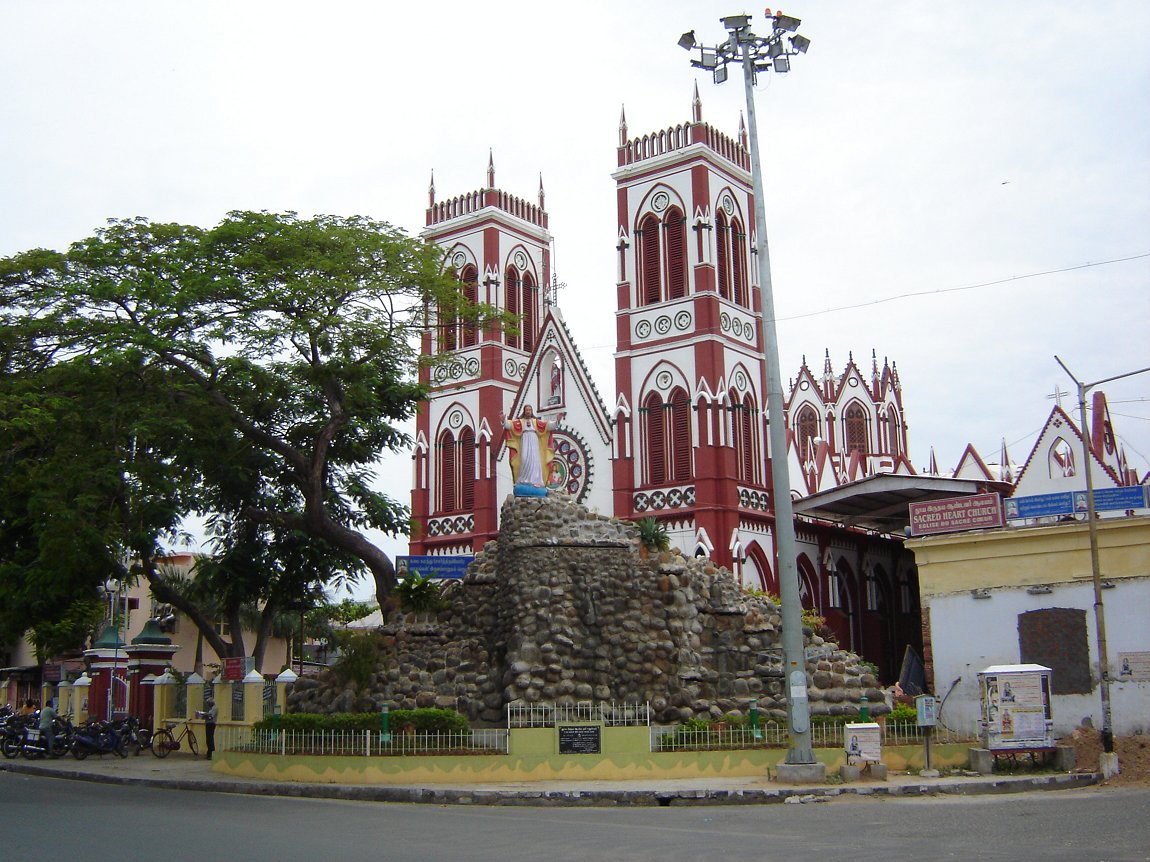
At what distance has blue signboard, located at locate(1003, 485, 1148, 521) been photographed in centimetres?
2095

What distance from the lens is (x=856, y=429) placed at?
185ft

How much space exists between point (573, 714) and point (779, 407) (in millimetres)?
6826

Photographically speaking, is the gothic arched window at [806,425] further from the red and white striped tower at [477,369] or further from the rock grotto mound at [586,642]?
the rock grotto mound at [586,642]

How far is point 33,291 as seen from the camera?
75.4 feet

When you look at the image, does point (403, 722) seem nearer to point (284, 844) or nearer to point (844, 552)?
point (284, 844)

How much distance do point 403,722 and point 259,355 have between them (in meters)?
8.22

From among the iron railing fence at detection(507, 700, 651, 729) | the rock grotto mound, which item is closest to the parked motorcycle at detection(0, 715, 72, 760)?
the rock grotto mound

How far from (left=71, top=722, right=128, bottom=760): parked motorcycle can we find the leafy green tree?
10.2 feet

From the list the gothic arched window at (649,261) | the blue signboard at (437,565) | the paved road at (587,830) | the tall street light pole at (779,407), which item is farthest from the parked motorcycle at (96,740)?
the gothic arched window at (649,261)

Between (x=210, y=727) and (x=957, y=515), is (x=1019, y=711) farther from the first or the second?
(x=210, y=727)

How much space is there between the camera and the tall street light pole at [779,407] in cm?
1623

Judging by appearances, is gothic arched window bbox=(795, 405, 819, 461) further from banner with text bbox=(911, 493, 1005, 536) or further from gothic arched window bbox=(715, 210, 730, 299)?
banner with text bbox=(911, 493, 1005, 536)

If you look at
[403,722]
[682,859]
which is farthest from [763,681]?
[682,859]

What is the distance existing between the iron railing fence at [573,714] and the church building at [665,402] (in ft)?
55.8
